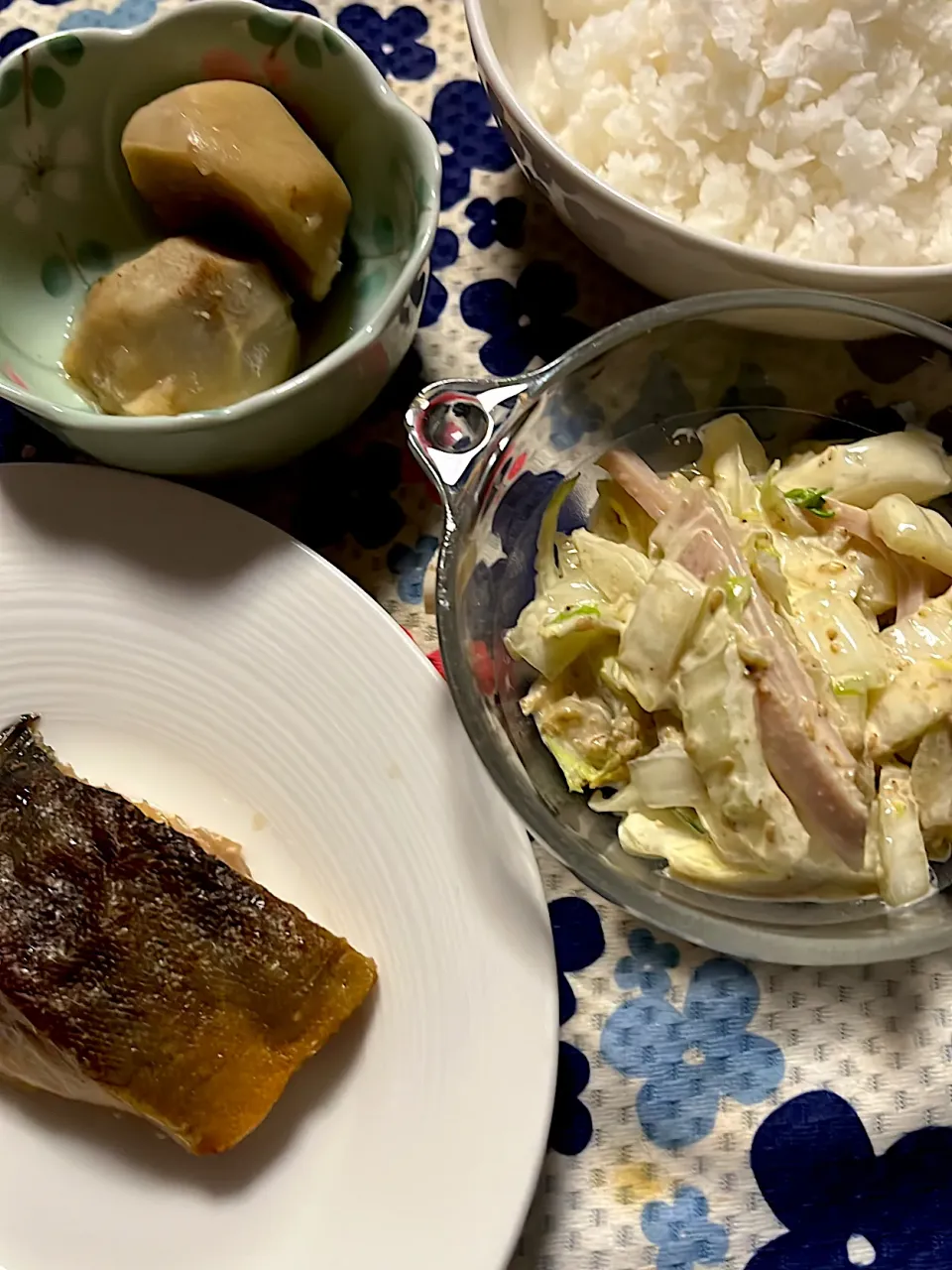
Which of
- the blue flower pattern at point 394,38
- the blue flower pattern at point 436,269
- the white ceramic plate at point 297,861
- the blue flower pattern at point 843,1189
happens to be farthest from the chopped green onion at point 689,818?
the blue flower pattern at point 394,38

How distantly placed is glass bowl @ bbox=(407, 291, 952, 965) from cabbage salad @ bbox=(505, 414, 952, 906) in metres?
0.02

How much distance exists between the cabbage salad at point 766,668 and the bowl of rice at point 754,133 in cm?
15

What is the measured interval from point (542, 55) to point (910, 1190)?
0.93 meters

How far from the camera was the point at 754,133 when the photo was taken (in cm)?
94

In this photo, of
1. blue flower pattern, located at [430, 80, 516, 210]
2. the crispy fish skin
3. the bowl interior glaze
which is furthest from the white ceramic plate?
blue flower pattern, located at [430, 80, 516, 210]

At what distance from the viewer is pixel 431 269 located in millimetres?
1099

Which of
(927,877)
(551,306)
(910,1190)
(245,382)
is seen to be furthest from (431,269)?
(910,1190)

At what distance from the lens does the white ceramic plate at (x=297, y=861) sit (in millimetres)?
815

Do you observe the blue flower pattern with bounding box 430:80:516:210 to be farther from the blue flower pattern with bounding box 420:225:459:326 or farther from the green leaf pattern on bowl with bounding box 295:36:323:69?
the green leaf pattern on bowl with bounding box 295:36:323:69

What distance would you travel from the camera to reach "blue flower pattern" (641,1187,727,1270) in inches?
32.7

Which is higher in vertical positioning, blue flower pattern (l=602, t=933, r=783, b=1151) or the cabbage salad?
the cabbage salad

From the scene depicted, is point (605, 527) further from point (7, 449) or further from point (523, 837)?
point (7, 449)

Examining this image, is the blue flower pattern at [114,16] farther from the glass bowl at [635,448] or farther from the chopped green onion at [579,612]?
the chopped green onion at [579,612]

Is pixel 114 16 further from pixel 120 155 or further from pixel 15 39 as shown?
pixel 120 155
